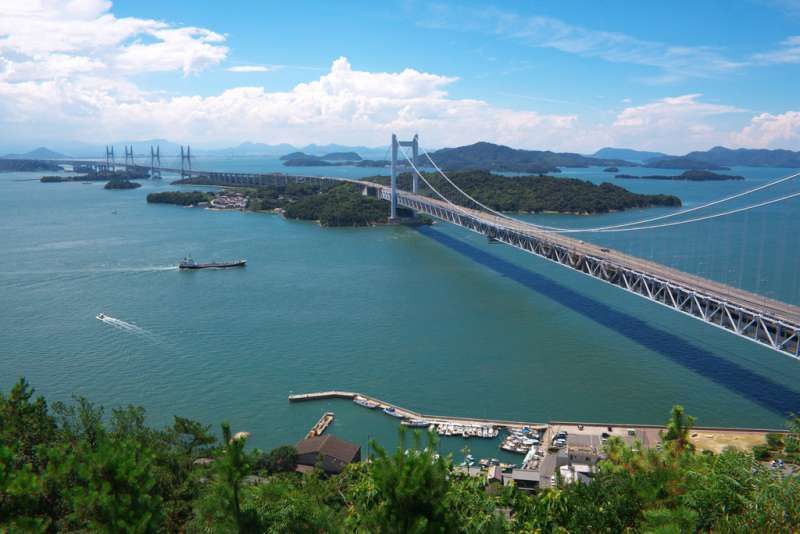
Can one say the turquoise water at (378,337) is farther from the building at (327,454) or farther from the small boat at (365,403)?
the building at (327,454)

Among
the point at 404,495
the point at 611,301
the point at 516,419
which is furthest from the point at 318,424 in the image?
the point at 611,301

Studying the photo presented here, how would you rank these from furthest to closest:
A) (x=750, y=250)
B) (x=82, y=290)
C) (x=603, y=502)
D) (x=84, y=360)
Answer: (x=750, y=250) → (x=82, y=290) → (x=84, y=360) → (x=603, y=502)

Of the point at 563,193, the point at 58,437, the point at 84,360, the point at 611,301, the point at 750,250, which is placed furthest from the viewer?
the point at 563,193

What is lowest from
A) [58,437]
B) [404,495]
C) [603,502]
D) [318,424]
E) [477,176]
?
[318,424]

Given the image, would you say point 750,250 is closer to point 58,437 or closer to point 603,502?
point 603,502

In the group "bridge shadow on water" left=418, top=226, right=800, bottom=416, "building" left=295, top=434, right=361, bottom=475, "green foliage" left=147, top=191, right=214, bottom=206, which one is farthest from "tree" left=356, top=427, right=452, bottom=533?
"green foliage" left=147, top=191, right=214, bottom=206
